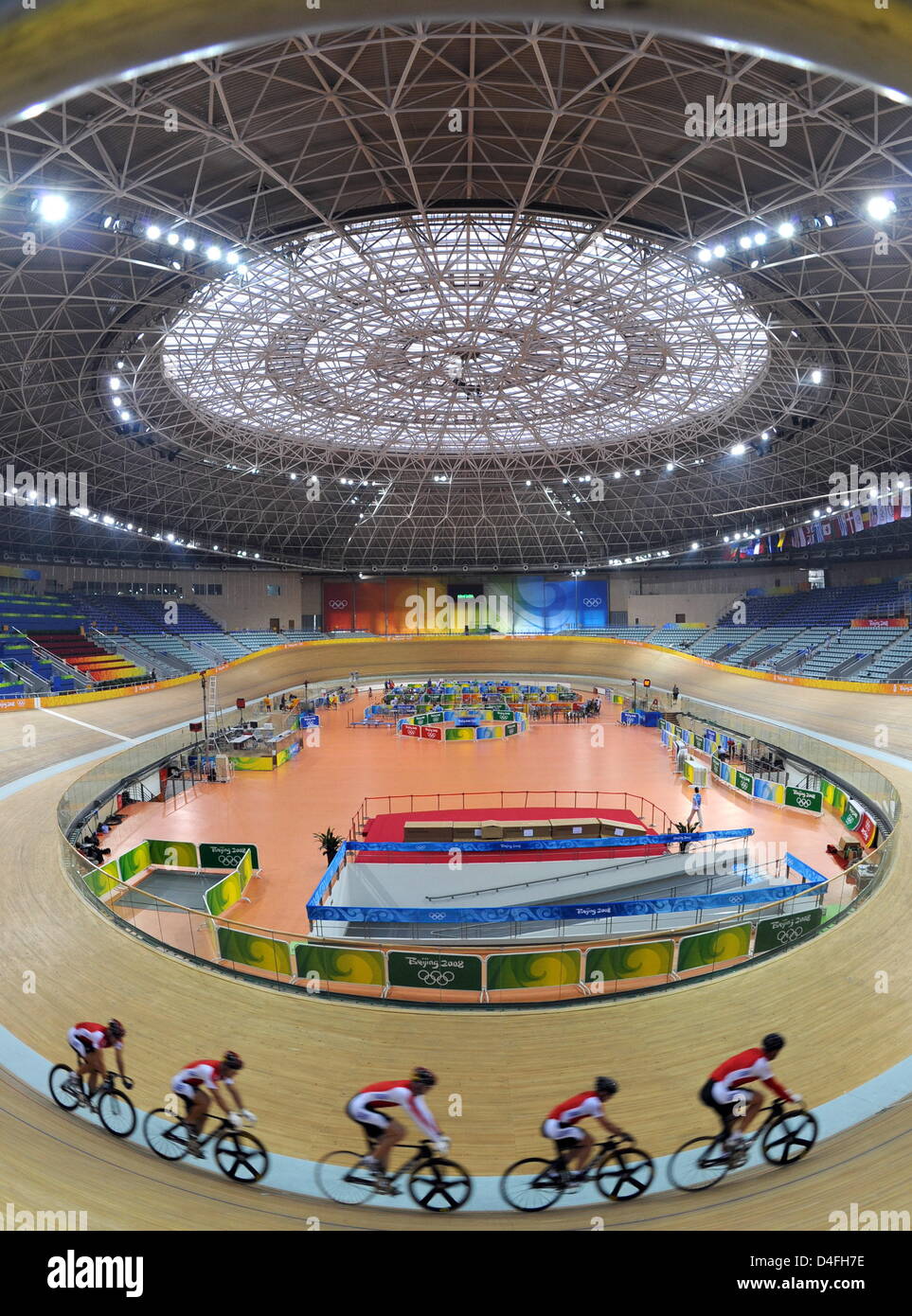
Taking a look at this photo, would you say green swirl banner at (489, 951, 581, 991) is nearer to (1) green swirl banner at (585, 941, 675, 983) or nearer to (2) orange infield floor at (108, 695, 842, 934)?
(1) green swirl banner at (585, 941, 675, 983)

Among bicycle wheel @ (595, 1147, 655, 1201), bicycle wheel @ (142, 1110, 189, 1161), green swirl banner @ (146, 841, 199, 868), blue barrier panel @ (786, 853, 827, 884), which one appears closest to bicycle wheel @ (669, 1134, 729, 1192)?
bicycle wheel @ (595, 1147, 655, 1201)

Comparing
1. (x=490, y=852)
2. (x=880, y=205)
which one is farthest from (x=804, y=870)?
(x=880, y=205)

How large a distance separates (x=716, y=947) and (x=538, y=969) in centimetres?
285

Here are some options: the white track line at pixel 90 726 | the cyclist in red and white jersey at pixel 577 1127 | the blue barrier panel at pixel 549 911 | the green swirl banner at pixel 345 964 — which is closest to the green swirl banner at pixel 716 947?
the blue barrier panel at pixel 549 911

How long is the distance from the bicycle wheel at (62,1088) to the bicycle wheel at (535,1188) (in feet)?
14.2

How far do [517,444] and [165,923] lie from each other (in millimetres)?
36288

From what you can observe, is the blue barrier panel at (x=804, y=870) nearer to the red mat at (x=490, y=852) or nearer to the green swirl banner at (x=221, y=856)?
the red mat at (x=490, y=852)

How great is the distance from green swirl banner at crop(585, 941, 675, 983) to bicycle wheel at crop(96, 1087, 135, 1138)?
5.94 meters

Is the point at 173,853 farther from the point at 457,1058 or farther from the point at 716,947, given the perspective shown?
the point at 716,947

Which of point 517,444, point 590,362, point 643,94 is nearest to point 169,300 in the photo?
point 643,94

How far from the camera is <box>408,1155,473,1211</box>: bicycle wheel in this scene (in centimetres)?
545

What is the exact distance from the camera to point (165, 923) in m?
10.3

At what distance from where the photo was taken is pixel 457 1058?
7.25m

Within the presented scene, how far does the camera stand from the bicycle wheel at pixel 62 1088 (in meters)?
6.54
